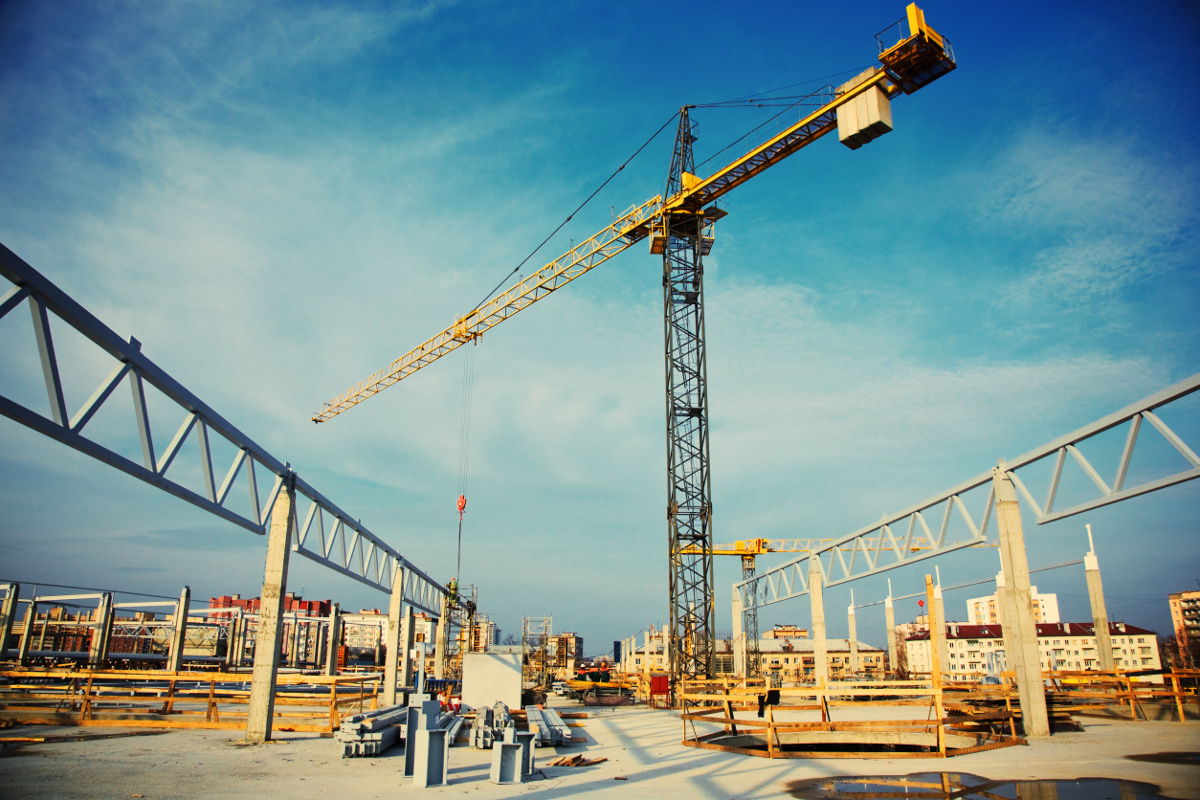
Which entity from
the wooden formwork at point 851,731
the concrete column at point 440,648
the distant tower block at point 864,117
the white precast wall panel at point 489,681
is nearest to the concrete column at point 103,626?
the concrete column at point 440,648

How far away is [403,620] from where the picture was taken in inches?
1277

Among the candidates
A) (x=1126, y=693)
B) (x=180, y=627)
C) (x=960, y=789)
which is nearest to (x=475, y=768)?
(x=960, y=789)

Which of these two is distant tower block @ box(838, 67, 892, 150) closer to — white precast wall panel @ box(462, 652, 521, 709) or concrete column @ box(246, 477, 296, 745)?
white precast wall panel @ box(462, 652, 521, 709)

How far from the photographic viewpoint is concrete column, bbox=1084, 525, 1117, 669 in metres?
28.4

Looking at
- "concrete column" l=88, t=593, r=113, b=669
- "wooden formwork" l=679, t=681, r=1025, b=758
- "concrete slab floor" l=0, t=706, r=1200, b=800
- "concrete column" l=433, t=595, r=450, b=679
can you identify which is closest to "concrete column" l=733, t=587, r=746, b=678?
"concrete column" l=433, t=595, r=450, b=679

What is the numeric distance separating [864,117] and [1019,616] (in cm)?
2395

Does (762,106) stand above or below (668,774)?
above

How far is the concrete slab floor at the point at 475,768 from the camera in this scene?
10.3m

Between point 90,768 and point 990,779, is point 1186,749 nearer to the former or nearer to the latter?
point 990,779

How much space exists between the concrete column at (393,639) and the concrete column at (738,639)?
2262cm

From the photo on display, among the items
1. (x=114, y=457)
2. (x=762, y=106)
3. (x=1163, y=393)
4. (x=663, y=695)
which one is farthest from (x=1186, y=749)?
(x=762, y=106)

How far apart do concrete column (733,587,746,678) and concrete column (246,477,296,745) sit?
103 feet

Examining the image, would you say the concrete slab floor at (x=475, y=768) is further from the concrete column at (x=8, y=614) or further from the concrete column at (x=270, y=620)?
the concrete column at (x=8, y=614)

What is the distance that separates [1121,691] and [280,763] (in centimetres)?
2459
